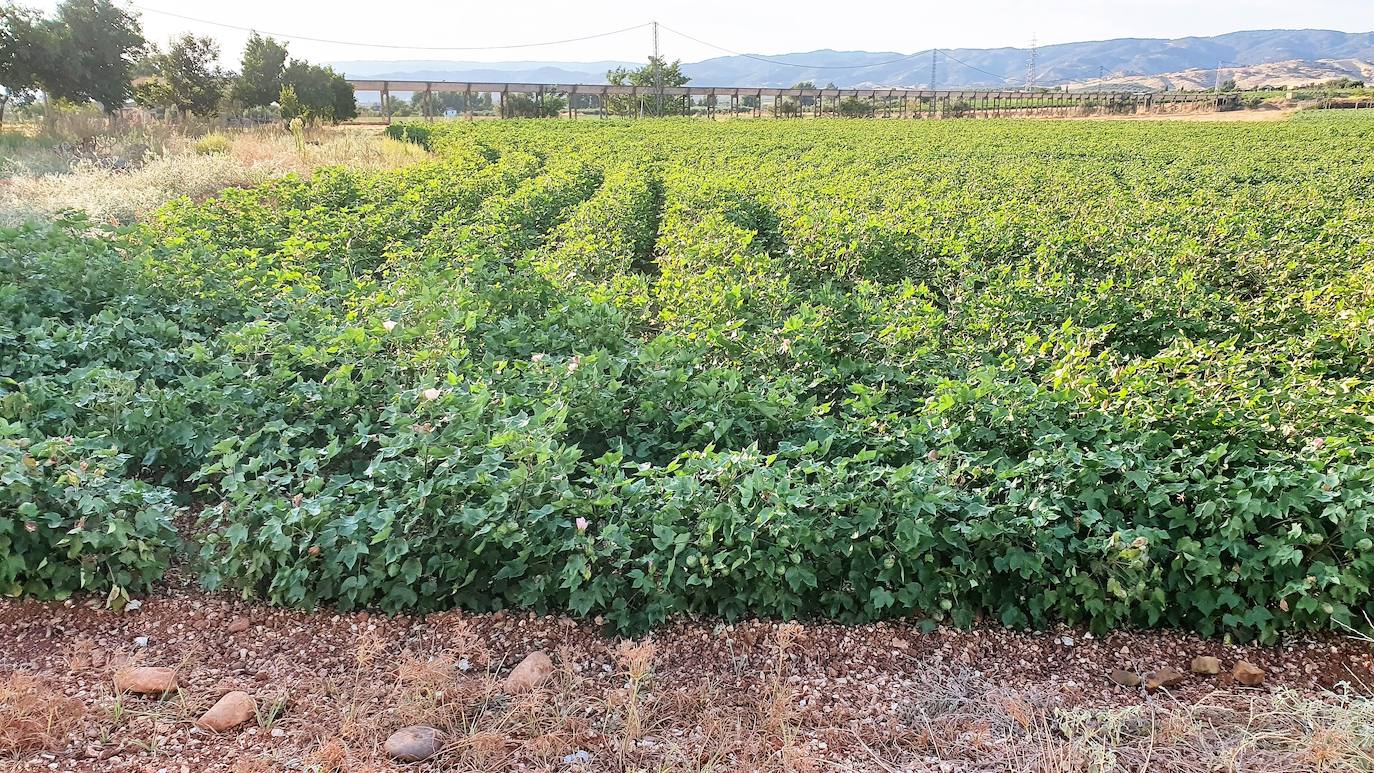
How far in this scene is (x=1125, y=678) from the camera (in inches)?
130

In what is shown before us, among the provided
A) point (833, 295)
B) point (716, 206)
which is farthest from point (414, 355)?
point (716, 206)

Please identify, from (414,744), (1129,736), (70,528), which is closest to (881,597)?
(1129,736)

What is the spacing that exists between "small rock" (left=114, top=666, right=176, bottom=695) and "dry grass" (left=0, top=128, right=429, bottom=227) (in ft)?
27.0

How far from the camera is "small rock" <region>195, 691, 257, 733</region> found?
289 centimetres

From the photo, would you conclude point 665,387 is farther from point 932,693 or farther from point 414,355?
point 932,693

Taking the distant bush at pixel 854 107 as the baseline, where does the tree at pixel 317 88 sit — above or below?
below

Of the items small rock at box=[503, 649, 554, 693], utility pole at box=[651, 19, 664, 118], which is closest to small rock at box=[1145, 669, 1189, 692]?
small rock at box=[503, 649, 554, 693]

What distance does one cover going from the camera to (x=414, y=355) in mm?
4887

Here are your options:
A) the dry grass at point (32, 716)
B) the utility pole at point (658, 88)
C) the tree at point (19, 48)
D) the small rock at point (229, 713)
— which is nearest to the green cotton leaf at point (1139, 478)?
the small rock at point (229, 713)

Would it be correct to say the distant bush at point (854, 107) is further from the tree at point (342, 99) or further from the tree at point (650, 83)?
the tree at point (342, 99)

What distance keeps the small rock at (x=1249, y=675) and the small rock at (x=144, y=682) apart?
406 centimetres

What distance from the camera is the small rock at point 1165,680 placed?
3.26 m

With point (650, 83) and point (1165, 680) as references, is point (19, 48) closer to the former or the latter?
point (1165, 680)

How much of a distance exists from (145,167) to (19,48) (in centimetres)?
1622
